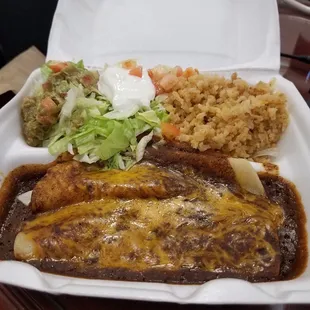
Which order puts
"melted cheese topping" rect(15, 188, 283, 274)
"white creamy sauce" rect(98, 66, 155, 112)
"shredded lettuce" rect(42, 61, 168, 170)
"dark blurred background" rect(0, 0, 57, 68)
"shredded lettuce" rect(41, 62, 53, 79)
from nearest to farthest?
"melted cheese topping" rect(15, 188, 283, 274) < "shredded lettuce" rect(42, 61, 168, 170) < "white creamy sauce" rect(98, 66, 155, 112) < "shredded lettuce" rect(41, 62, 53, 79) < "dark blurred background" rect(0, 0, 57, 68)

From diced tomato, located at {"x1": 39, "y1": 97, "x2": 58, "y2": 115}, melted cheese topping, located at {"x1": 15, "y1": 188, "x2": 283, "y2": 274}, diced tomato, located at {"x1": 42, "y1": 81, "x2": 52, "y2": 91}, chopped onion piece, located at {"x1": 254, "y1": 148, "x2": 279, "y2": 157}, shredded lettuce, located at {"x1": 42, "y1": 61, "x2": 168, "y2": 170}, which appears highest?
diced tomato, located at {"x1": 42, "y1": 81, "x2": 52, "y2": 91}

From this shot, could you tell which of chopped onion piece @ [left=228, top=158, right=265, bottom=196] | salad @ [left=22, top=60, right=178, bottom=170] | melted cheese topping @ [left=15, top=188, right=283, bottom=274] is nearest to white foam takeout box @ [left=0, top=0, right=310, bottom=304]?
salad @ [left=22, top=60, right=178, bottom=170]

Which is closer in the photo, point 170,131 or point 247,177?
point 247,177

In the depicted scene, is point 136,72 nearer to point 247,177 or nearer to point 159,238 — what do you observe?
point 247,177

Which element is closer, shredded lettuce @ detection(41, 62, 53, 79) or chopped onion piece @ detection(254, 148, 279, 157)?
chopped onion piece @ detection(254, 148, 279, 157)

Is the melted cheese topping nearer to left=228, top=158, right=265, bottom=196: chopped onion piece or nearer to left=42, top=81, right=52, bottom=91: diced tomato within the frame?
left=228, top=158, right=265, bottom=196: chopped onion piece

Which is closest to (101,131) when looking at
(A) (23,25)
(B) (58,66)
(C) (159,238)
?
(B) (58,66)

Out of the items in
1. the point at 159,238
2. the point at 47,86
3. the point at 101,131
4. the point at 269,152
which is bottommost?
the point at 269,152

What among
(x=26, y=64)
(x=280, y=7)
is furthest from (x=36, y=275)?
(x=280, y=7)
